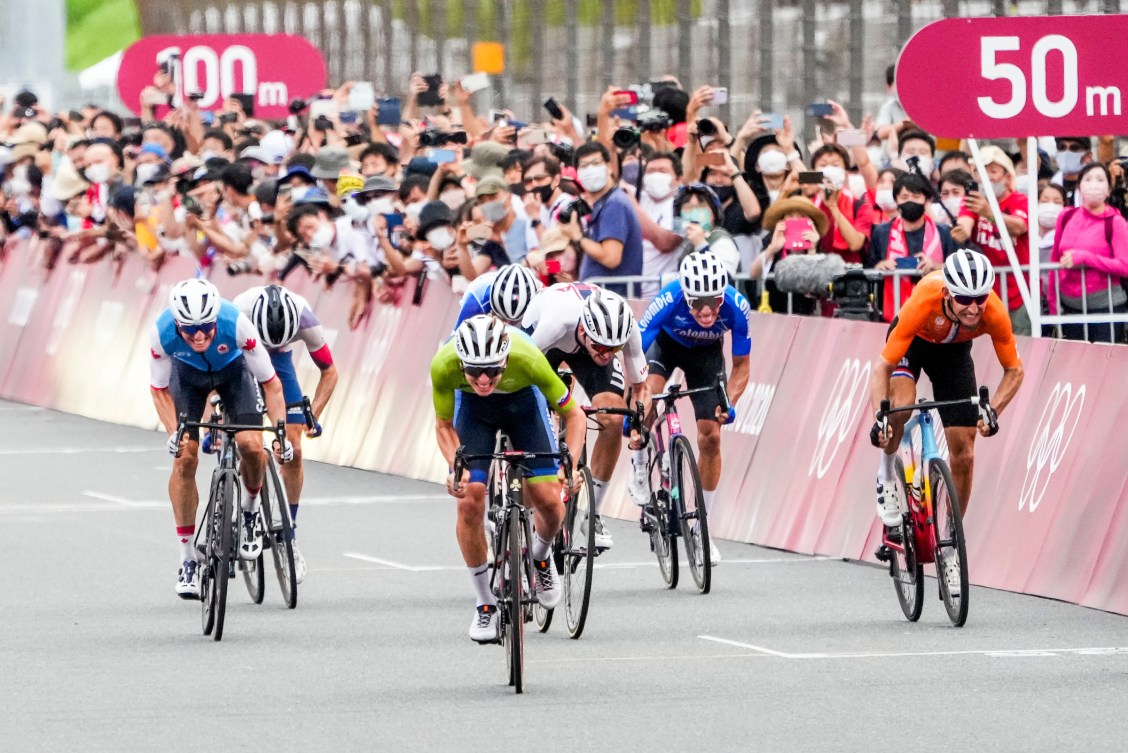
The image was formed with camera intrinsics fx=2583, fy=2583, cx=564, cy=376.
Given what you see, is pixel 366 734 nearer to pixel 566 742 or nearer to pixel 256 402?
pixel 566 742

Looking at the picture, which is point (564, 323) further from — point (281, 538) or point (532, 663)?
point (532, 663)

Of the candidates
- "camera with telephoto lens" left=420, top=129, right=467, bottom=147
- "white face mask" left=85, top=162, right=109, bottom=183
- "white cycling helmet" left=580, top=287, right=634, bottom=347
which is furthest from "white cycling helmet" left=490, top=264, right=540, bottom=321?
"white face mask" left=85, top=162, right=109, bottom=183

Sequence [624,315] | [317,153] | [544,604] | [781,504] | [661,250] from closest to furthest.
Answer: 1. [544,604]
2. [624,315]
3. [781,504]
4. [661,250]
5. [317,153]

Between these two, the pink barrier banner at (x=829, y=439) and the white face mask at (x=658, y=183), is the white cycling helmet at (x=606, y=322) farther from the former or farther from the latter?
the white face mask at (x=658, y=183)

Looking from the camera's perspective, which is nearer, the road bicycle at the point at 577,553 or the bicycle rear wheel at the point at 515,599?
the bicycle rear wheel at the point at 515,599

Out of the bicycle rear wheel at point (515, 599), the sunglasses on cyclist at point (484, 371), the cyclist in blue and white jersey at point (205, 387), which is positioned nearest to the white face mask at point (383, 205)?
the cyclist in blue and white jersey at point (205, 387)

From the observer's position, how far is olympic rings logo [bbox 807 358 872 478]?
50.8 ft

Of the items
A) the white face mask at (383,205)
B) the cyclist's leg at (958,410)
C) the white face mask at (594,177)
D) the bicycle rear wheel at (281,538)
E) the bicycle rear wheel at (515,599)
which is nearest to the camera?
the bicycle rear wheel at (515,599)

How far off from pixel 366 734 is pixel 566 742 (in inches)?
29.6

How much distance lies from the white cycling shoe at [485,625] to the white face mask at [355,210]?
31.5 ft

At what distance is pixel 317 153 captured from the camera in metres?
21.8

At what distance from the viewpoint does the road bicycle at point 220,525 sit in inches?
485

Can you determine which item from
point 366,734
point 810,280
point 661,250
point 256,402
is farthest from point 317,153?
point 366,734

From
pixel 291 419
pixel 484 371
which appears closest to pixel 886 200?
pixel 291 419
